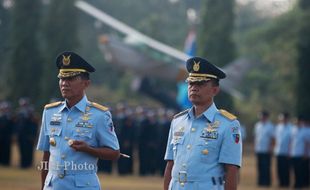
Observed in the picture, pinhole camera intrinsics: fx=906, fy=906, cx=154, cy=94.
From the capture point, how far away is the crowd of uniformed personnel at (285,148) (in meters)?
19.6

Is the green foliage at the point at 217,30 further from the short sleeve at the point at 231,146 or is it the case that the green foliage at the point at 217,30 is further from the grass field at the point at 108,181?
the short sleeve at the point at 231,146

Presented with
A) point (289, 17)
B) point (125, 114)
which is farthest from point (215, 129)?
point (289, 17)

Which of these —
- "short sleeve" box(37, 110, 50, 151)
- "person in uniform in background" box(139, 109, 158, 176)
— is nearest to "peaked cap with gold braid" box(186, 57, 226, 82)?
"short sleeve" box(37, 110, 50, 151)

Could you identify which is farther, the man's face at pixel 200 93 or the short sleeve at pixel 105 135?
the short sleeve at pixel 105 135

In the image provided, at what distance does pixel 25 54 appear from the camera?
32.3 m

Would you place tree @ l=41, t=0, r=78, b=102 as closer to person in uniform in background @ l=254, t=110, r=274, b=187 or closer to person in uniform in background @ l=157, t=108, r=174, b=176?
person in uniform in background @ l=157, t=108, r=174, b=176

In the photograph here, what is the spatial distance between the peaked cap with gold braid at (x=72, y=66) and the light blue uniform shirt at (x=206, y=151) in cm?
86

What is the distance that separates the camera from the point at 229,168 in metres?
6.17

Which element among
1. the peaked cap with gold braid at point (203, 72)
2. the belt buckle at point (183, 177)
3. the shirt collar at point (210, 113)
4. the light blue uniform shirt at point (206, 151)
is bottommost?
the belt buckle at point (183, 177)

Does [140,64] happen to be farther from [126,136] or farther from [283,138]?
[283,138]

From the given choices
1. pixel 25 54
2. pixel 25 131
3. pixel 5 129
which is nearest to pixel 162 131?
pixel 25 131

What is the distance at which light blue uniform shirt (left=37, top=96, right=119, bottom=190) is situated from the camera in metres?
6.42

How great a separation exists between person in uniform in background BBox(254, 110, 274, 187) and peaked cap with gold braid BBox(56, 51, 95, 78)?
12.9m

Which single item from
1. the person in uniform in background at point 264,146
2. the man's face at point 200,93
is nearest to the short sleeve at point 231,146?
the man's face at point 200,93
